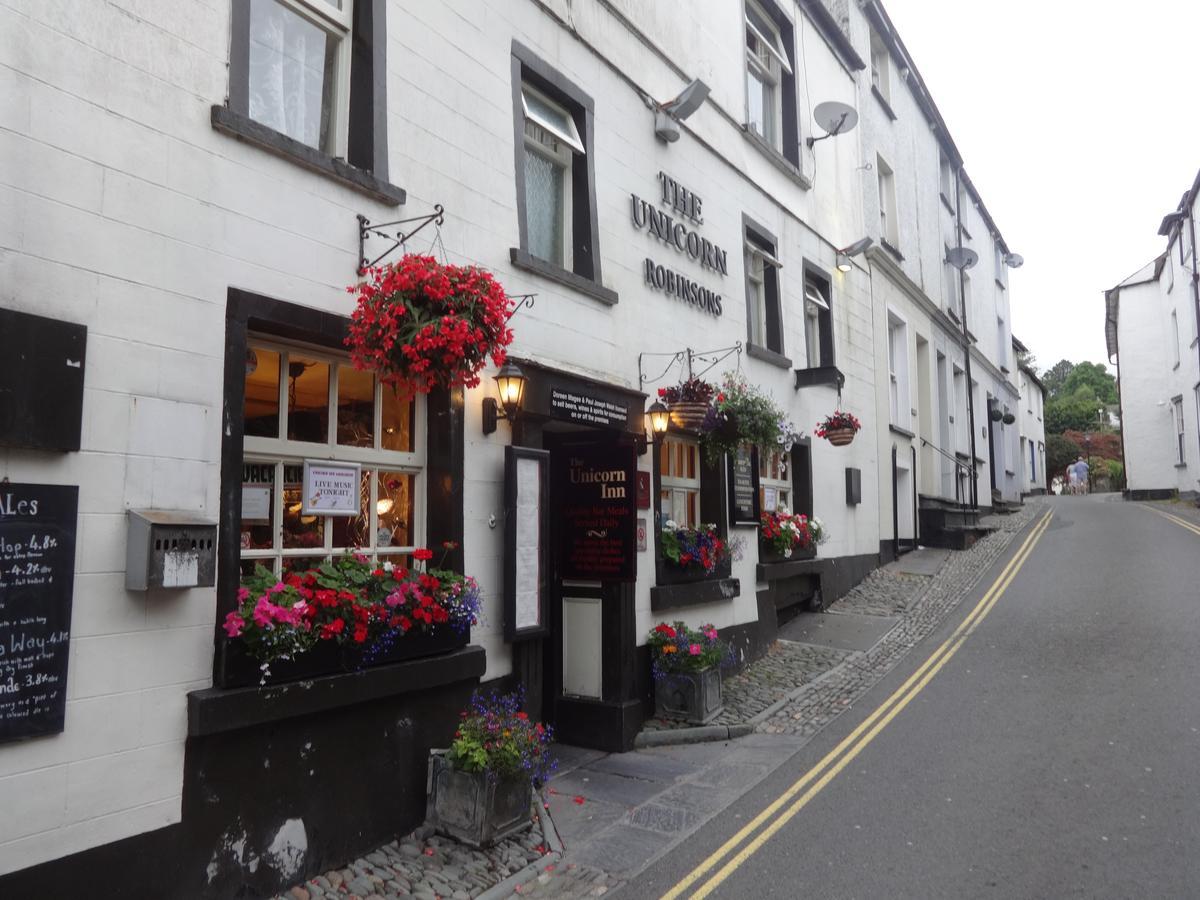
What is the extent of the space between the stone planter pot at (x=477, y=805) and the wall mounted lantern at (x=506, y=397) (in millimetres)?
2717

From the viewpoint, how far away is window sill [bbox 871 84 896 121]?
61.4 feet

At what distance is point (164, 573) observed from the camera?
4438mm

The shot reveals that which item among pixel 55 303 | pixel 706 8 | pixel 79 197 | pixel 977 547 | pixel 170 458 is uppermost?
pixel 706 8

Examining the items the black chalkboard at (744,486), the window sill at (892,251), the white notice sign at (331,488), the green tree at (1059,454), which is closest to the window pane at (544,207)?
the white notice sign at (331,488)

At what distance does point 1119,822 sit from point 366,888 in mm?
5042

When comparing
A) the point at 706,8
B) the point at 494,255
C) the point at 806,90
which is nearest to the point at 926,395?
the point at 806,90

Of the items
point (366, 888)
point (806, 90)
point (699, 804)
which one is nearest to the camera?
point (366, 888)

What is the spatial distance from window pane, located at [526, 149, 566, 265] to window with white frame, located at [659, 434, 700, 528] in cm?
259

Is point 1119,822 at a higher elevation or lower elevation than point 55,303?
lower

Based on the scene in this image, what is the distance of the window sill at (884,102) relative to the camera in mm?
18728

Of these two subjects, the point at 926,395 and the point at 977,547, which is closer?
the point at 977,547

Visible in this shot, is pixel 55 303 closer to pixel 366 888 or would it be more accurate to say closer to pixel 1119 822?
pixel 366 888

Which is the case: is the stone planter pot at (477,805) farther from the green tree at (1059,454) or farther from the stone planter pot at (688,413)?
the green tree at (1059,454)

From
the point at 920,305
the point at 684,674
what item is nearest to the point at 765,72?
the point at 920,305
